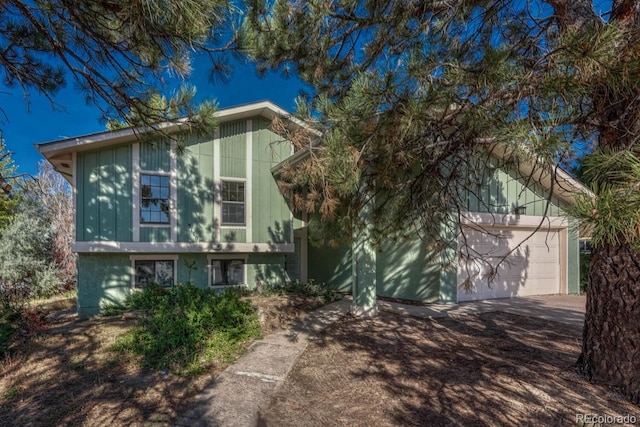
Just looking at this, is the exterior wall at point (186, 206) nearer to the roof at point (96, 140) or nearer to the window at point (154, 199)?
the window at point (154, 199)

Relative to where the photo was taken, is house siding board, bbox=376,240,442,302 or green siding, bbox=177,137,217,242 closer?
house siding board, bbox=376,240,442,302

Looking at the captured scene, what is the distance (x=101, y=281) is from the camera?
296 inches

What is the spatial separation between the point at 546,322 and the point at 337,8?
617cm

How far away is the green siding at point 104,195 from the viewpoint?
726 centimetres

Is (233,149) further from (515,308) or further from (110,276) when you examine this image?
(515,308)

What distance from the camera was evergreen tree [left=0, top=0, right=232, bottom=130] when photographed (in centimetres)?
246

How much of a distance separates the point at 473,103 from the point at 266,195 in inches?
279

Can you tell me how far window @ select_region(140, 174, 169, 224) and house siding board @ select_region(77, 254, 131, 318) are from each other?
111cm

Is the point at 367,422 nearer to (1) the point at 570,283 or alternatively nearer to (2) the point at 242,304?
(2) the point at 242,304

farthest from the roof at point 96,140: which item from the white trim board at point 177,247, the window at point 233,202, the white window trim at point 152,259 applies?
the white window trim at point 152,259

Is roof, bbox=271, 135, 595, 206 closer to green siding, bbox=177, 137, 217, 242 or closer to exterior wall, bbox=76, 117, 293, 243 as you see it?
exterior wall, bbox=76, 117, 293, 243

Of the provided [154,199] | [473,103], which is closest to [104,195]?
[154,199]

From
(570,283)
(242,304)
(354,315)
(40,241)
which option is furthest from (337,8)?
(40,241)

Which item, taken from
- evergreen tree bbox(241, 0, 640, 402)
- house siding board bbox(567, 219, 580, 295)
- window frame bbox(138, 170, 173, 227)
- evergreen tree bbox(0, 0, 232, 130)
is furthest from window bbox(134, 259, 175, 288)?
house siding board bbox(567, 219, 580, 295)
